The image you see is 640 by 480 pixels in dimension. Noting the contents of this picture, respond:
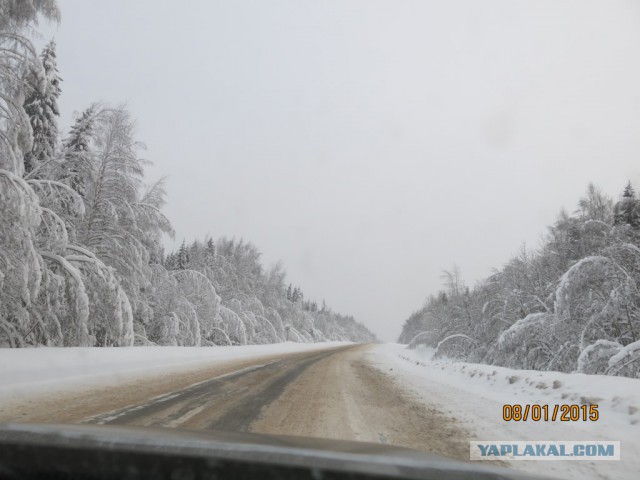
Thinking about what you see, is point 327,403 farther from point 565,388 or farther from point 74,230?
point 74,230

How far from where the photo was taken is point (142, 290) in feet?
59.2

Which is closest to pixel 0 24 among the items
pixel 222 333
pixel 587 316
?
pixel 587 316

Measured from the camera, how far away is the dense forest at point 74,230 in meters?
8.54

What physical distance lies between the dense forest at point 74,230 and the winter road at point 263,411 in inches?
169

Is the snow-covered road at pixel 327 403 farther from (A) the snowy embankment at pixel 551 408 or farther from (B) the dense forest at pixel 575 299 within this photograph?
(B) the dense forest at pixel 575 299

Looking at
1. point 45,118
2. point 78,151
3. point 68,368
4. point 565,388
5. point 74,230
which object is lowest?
point 68,368

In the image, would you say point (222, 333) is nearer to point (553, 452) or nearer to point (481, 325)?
point (481, 325)

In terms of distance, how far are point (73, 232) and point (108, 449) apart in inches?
522

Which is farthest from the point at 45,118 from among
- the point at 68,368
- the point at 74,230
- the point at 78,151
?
the point at 68,368

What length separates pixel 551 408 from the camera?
6207 millimetres
